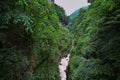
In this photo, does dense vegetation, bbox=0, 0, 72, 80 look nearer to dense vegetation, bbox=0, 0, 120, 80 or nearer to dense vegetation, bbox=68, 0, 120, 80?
dense vegetation, bbox=0, 0, 120, 80

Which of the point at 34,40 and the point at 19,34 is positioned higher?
the point at 19,34

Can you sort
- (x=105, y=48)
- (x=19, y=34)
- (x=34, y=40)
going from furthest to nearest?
(x=105, y=48), (x=34, y=40), (x=19, y=34)

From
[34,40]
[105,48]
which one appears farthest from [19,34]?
[105,48]

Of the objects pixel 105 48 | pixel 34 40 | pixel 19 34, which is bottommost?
pixel 105 48

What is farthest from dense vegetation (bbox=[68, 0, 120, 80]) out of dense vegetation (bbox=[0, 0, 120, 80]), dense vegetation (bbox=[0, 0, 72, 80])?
dense vegetation (bbox=[0, 0, 72, 80])

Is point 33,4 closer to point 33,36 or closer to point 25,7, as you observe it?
point 25,7

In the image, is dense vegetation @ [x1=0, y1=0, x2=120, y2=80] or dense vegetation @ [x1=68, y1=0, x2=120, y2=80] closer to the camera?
dense vegetation @ [x1=0, y1=0, x2=120, y2=80]

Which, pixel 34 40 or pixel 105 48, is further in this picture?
pixel 105 48

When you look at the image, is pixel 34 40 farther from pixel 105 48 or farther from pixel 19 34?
pixel 105 48

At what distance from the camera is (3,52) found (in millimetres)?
4621

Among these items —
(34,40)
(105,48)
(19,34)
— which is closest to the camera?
(19,34)

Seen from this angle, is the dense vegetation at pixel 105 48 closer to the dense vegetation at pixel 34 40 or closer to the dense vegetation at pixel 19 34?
the dense vegetation at pixel 34 40

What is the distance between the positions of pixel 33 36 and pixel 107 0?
2701 millimetres

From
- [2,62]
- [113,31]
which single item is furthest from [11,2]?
[113,31]
